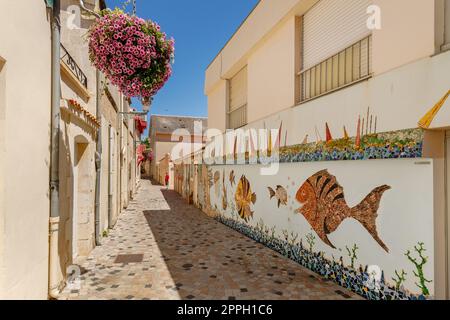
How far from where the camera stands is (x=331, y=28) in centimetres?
534

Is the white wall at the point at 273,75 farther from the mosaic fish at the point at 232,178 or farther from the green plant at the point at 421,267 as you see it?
the green plant at the point at 421,267

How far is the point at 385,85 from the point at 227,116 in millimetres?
7300

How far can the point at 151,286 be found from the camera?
4.62 metres

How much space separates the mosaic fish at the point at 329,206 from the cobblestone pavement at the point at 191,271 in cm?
105

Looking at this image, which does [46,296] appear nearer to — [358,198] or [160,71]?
[160,71]

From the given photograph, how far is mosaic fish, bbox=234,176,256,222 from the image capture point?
324 inches

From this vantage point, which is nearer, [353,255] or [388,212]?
[388,212]

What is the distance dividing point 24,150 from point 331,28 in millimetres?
5610

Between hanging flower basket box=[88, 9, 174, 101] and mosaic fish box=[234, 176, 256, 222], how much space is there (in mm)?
5220

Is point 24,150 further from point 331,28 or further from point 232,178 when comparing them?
point 232,178

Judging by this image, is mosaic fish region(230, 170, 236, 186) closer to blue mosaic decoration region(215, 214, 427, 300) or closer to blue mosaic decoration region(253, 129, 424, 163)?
blue mosaic decoration region(215, 214, 427, 300)

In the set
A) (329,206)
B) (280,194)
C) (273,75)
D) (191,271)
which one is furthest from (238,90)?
(191,271)

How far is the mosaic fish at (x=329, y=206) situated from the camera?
410 centimetres
